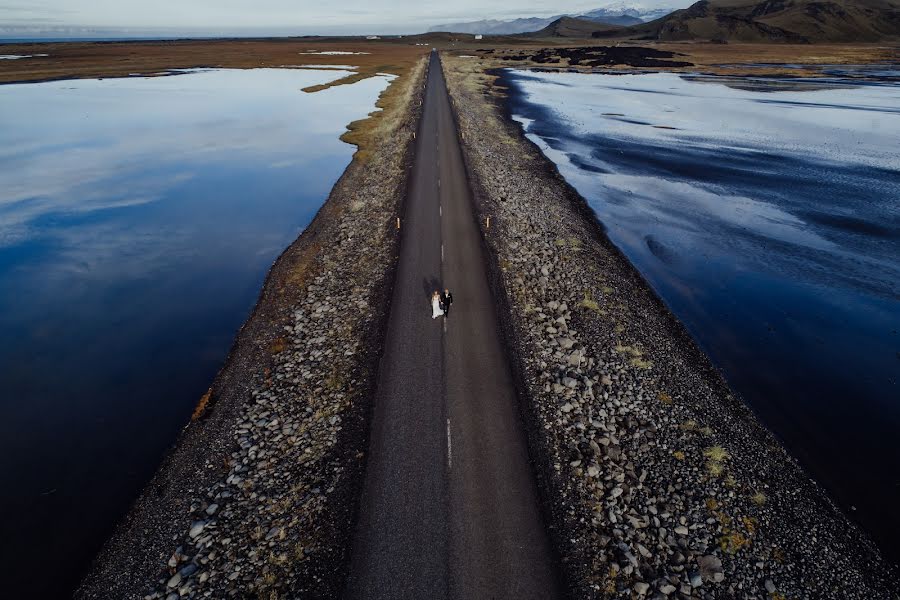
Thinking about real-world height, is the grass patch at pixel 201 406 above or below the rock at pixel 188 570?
above

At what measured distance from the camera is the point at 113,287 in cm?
2781

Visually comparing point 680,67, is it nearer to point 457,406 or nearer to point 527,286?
point 527,286

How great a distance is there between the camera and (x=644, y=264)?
31.3 meters

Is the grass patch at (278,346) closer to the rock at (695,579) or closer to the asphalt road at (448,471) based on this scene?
the asphalt road at (448,471)

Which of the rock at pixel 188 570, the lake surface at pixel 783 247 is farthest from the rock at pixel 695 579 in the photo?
the rock at pixel 188 570

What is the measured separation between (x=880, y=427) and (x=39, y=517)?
1245 inches

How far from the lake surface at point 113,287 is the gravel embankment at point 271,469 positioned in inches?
66.0

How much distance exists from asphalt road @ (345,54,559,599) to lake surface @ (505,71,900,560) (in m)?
11.5

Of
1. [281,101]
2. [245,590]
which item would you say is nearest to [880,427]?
[245,590]

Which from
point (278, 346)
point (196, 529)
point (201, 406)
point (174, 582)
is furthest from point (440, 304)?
point (174, 582)

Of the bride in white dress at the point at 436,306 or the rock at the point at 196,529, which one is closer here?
Answer: the rock at the point at 196,529

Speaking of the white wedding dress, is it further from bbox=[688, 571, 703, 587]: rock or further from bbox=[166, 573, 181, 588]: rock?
bbox=[688, 571, 703, 587]: rock

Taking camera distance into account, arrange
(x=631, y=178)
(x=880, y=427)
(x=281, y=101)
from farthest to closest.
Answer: (x=281, y=101)
(x=631, y=178)
(x=880, y=427)

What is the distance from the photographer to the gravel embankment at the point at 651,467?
12.2 meters
